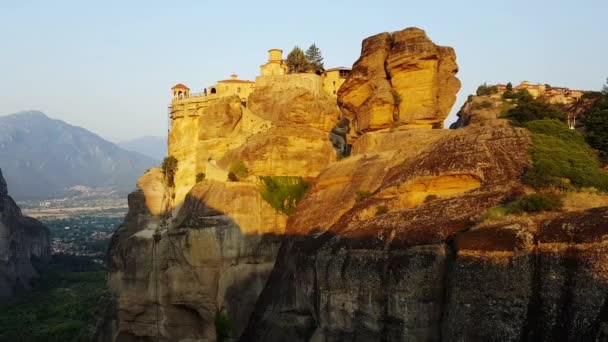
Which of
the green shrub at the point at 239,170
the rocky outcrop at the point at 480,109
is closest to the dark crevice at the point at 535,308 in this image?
the green shrub at the point at 239,170

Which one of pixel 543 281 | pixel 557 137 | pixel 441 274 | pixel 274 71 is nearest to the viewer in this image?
pixel 543 281

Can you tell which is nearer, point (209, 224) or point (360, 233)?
point (360, 233)

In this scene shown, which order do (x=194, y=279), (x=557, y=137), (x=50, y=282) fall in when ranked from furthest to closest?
1. (x=50, y=282)
2. (x=194, y=279)
3. (x=557, y=137)

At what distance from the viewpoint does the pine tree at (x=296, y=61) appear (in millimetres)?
65306

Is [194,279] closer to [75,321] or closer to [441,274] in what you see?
[441,274]

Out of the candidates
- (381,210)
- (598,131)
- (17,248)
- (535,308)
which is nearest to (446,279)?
(535,308)

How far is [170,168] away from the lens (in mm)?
45812

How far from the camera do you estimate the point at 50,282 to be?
100562 millimetres

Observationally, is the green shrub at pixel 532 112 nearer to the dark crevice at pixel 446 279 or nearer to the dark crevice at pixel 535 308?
the dark crevice at pixel 446 279

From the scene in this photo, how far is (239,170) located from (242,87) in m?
18.9

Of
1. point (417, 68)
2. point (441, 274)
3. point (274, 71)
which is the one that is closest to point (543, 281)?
point (441, 274)

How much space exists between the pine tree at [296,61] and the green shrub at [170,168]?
23263mm

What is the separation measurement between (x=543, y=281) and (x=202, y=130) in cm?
3336

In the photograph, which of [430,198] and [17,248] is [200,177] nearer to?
[430,198]
